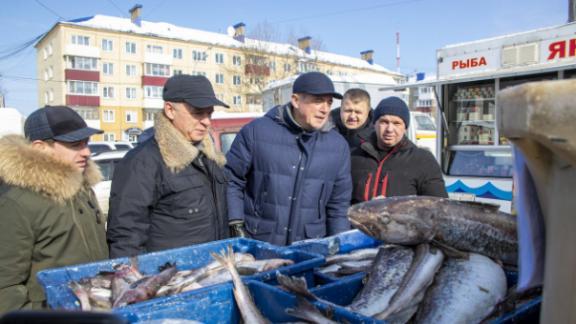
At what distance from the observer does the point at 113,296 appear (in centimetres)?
211

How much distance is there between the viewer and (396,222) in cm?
251

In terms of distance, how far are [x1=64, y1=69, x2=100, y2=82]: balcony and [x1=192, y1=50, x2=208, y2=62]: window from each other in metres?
12.5

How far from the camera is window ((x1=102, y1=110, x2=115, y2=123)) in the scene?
186ft

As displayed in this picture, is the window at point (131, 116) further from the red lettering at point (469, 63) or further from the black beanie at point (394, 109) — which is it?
the black beanie at point (394, 109)

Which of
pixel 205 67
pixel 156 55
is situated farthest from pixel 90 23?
pixel 205 67

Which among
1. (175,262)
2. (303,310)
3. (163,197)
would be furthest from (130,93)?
(303,310)

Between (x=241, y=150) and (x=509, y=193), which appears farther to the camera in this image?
(x=509, y=193)

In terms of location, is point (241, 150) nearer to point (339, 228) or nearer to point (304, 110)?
point (304, 110)

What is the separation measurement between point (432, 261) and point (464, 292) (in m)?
0.26

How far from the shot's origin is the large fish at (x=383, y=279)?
2.06 metres

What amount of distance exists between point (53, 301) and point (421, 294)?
1619 mm

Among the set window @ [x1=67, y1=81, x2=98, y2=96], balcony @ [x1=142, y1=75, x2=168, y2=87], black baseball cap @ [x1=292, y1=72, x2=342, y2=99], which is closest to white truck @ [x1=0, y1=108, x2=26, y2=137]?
black baseball cap @ [x1=292, y1=72, x2=342, y2=99]

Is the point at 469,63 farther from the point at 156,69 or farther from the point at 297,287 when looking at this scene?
the point at 156,69

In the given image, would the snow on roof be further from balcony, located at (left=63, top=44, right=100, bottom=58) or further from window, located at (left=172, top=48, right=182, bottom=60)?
balcony, located at (left=63, top=44, right=100, bottom=58)
